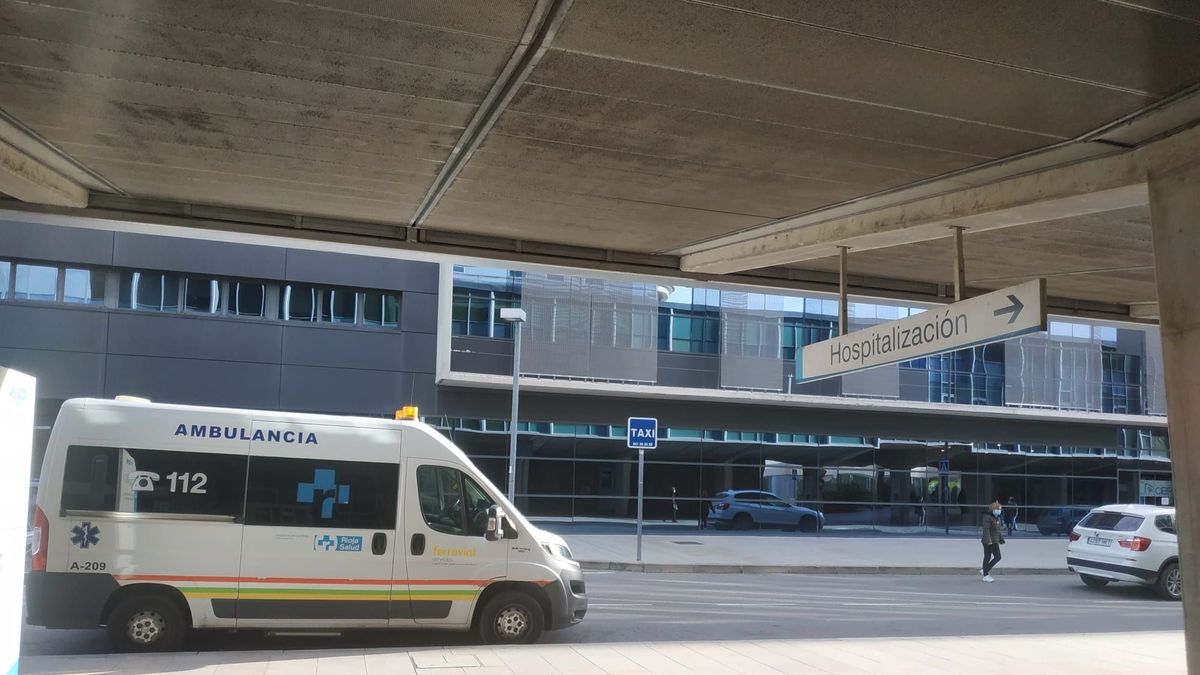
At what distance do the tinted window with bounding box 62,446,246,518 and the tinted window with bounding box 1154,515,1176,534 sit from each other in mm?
15884

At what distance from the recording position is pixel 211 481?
417 inches

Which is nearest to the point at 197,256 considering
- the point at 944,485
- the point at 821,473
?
the point at 821,473

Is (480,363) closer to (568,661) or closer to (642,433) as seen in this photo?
(642,433)

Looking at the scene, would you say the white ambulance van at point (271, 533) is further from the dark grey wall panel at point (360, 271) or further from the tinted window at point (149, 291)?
the tinted window at point (149, 291)

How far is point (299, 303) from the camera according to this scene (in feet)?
88.9

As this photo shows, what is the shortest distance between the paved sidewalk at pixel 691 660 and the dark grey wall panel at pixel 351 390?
17.3 meters

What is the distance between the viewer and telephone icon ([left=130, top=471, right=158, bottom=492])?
409 inches

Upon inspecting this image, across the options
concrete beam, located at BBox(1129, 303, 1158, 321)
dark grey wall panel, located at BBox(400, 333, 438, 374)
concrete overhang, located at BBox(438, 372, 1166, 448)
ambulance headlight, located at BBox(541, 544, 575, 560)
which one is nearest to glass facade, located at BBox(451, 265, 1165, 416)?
concrete overhang, located at BBox(438, 372, 1166, 448)

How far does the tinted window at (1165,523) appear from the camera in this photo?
18266mm

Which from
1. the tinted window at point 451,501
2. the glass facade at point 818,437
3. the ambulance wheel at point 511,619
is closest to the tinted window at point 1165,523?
the glass facade at point 818,437

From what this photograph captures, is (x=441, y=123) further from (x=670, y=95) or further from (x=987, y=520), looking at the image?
(x=987, y=520)

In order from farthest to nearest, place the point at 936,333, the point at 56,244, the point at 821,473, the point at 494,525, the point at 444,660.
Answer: the point at 821,473 → the point at 56,244 → the point at 494,525 → the point at 444,660 → the point at 936,333

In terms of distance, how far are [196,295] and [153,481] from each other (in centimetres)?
1732

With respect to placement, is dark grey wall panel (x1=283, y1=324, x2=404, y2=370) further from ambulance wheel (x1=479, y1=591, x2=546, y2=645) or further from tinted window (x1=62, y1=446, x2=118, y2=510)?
ambulance wheel (x1=479, y1=591, x2=546, y2=645)
